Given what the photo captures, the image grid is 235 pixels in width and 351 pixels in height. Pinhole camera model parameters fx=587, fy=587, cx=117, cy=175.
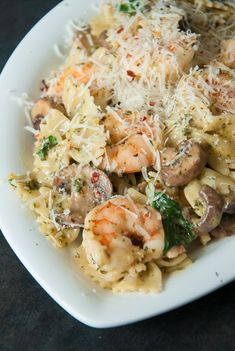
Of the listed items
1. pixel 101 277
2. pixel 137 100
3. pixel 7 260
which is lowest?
pixel 7 260

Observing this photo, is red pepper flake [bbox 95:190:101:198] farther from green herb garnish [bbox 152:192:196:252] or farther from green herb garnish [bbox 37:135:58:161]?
green herb garnish [bbox 37:135:58:161]

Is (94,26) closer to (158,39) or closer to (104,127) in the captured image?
(158,39)

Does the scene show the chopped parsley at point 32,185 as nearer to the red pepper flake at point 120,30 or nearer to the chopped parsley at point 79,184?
the chopped parsley at point 79,184

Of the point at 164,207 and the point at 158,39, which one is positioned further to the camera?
the point at 158,39

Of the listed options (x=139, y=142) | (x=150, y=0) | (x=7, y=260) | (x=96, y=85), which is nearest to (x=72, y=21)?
(x=150, y=0)

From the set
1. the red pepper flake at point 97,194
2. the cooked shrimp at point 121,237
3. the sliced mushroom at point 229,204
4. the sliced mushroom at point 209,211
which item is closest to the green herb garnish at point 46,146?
the red pepper flake at point 97,194

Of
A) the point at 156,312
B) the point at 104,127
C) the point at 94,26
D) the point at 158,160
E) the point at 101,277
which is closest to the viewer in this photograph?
the point at 156,312

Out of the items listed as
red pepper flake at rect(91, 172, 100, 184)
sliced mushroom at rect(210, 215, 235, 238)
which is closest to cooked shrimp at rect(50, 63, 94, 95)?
red pepper flake at rect(91, 172, 100, 184)

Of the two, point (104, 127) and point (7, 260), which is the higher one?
point (104, 127)
